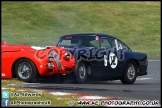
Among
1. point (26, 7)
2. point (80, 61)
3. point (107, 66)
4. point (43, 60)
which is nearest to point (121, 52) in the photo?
point (107, 66)

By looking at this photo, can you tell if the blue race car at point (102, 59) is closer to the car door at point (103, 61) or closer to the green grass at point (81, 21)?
the car door at point (103, 61)

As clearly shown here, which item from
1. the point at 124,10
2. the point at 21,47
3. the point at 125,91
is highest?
the point at 124,10

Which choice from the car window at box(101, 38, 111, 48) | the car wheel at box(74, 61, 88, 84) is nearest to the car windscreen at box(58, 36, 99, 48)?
the car window at box(101, 38, 111, 48)

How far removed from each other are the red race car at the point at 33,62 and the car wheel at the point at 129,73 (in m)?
1.93

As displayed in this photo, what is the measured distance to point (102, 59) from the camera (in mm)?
13227

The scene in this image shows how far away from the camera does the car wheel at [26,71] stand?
12156mm

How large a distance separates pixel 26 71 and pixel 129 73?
124 inches

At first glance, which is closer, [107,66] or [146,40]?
[107,66]

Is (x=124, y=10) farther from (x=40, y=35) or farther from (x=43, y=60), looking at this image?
(x=43, y=60)

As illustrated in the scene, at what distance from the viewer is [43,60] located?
40.0ft

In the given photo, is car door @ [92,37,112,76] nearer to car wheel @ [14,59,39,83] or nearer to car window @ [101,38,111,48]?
car window @ [101,38,111,48]

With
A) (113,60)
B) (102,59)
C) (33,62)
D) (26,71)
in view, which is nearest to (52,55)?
(33,62)

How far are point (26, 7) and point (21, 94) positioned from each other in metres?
31.8

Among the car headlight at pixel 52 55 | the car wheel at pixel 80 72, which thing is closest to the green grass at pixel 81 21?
the car wheel at pixel 80 72
